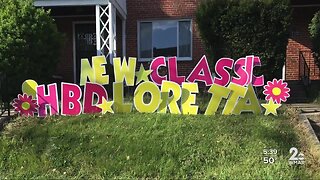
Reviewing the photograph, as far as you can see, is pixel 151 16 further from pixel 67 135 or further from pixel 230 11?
pixel 67 135

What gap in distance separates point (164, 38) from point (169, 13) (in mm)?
889

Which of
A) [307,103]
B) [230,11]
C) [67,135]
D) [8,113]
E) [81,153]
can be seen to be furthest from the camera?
[307,103]

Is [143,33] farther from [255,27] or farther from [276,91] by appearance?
[276,91]

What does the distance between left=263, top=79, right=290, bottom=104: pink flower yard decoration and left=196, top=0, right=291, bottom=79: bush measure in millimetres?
1969

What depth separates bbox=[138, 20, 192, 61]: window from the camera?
628 inches

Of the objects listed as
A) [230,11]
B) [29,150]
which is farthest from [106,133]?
[230,11]

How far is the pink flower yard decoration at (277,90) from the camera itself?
864 centimetres

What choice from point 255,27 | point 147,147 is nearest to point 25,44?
point 147,147

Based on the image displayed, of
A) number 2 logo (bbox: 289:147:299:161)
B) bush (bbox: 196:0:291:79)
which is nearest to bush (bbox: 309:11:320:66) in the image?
bush (bbox: 196:0:291:79)

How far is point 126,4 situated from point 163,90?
7881 mm

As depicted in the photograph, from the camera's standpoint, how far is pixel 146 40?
52.9 feet

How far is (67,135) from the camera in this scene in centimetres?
786

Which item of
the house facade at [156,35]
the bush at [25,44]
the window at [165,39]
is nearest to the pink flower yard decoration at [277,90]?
the bush at [25,44]

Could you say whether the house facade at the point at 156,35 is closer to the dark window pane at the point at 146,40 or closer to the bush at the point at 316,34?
the dark window pane at the point at 146,40
